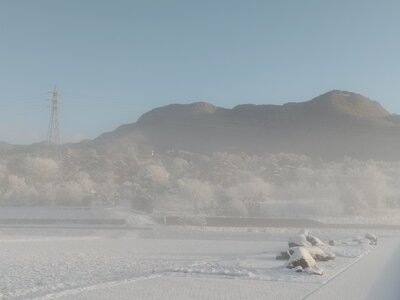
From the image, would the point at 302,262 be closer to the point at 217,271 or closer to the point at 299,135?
the point at 217,271

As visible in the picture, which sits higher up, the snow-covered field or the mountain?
the mountain

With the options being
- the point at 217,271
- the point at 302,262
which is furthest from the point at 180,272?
the point at 302,262

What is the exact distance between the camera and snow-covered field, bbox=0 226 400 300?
13.8 metres

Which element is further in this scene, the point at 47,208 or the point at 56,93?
the point at 56,93

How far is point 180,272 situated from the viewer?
17203mm

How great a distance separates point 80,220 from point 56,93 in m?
21.5

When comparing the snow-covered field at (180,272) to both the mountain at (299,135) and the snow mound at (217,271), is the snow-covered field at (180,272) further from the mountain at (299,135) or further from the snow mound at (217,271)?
the mountain at (299,135)

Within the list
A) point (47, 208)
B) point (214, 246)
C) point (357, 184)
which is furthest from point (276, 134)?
point (214, 246)

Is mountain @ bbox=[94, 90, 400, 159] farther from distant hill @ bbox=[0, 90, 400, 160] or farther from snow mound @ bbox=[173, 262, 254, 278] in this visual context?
snow mound @ bbox=[173, 262, 254, 278]

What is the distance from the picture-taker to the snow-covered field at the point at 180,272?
1380 centimetres

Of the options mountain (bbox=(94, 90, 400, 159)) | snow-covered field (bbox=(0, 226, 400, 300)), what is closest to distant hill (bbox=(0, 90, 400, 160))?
mountain (bbox=(94, 90, 400, 159))

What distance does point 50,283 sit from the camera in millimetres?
15133

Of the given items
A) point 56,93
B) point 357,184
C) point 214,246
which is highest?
point 56,93

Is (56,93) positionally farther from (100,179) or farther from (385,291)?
(385,291)
